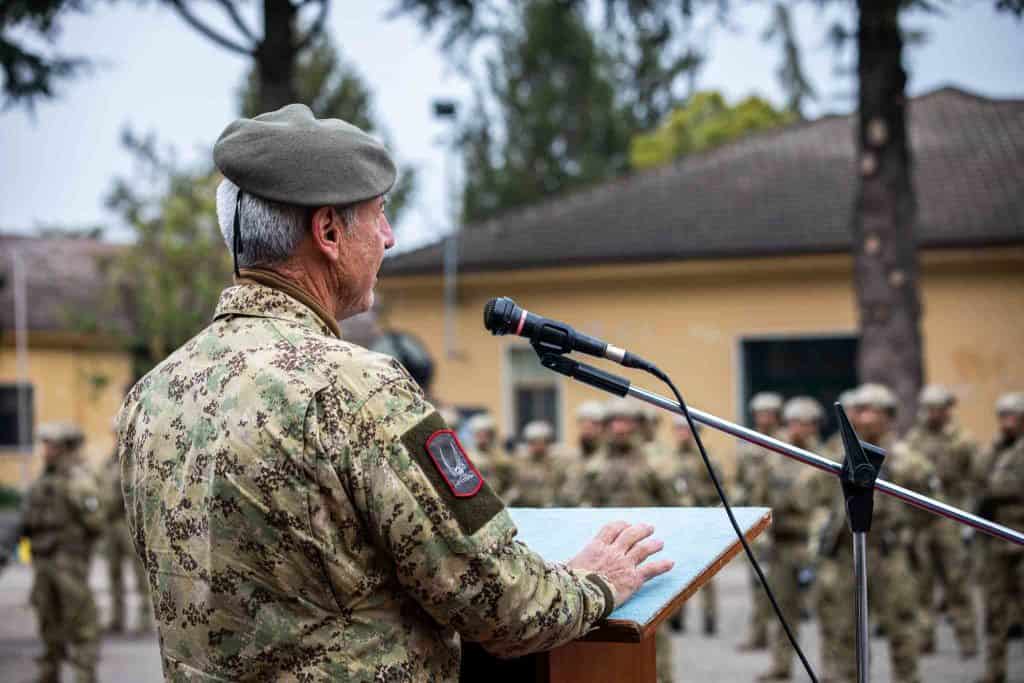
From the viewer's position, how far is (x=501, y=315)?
2752 millimetres

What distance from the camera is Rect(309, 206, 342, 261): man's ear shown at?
2455 millimetres

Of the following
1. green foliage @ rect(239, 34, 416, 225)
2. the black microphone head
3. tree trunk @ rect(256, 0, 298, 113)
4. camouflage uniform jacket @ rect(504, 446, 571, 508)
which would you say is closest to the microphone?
the black microphone head

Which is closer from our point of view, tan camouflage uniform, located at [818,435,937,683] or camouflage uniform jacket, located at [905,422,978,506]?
tan camouflage uniform, located at [818,435,937,683]

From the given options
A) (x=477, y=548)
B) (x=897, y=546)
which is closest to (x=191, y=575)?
(x=477, y=548)

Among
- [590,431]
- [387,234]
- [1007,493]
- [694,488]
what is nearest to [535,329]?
[387,234]

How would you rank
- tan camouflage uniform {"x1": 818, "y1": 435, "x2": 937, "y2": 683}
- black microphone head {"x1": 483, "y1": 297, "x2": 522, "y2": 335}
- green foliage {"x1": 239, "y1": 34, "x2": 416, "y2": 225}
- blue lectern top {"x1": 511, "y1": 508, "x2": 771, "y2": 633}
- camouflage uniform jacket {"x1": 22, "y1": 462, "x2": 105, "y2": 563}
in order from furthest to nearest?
green foliage {"x1": 239, "y1": 34, "x2": 416, "y2": 225}
camouflage uniform jacket {"x1": 22, "y1": 462, "x2": 105, "y2": 563}
tan camouflage uniform {"x1": 818, "y1": 435, "x2": 937, "y2": 683}
black microphone head {"x1": 483, "y1": 297, "x2": 522, "y2": 335}
blue lectern top {"x1": 511, "y1": 508, "x2": 771, "y2": 633}

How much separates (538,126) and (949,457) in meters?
34.2

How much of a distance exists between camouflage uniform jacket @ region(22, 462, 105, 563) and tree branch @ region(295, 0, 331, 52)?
13.3 ft

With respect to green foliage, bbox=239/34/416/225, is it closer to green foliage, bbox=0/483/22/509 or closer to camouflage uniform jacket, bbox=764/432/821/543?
green foliage, bbox=0/483/22/509

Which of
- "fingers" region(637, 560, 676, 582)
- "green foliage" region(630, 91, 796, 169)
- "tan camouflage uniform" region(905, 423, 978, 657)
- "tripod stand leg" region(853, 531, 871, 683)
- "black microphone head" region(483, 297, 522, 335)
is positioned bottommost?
"tan camouflage uniform" region(905, 423, 978, 657)

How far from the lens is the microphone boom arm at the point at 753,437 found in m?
2.81

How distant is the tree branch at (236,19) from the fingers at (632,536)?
9339 millimetres

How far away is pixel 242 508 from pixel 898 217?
1159 centimetres

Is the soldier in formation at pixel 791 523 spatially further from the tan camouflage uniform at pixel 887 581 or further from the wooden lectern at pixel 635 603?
the wooden lectern at pixel 635 603
